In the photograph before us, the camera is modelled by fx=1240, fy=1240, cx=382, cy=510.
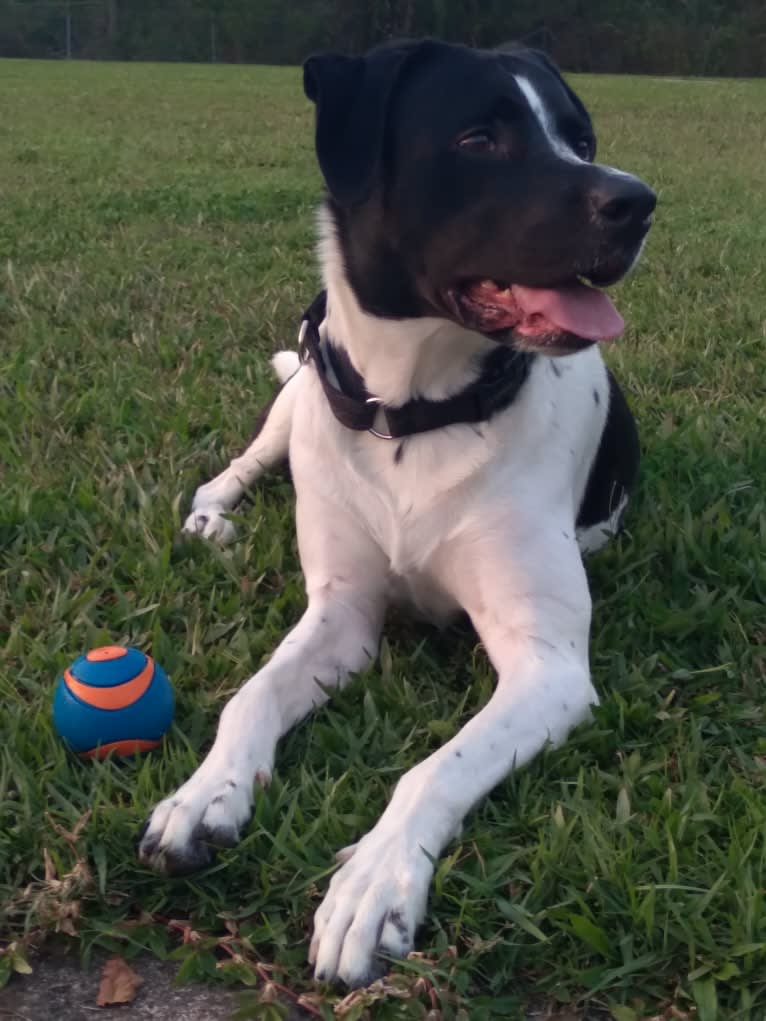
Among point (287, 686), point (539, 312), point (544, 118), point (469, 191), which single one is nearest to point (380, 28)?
point (544, 118)

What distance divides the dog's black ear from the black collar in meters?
0.46

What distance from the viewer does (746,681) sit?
8.96 ft

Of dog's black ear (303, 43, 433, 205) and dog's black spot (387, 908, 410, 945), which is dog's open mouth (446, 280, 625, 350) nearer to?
dog's black ear (303, 43, 433, 205)

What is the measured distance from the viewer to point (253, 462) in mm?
3775

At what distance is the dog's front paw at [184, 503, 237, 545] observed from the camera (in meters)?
3.43

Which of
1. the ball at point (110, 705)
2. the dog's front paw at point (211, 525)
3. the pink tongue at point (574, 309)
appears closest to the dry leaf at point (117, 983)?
the ball at point (110, 705)

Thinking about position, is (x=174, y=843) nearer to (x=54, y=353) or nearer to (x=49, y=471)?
(x=49, y=471)

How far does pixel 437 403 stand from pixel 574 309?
41 centimetres

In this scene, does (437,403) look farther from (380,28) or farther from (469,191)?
(380,28)

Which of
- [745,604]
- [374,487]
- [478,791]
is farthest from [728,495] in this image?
[478,791]

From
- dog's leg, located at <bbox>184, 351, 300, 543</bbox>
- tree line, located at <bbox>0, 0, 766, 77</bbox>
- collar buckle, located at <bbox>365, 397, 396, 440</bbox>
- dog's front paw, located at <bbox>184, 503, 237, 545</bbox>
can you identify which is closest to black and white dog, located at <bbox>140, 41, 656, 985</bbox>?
collar buckle, located at <bbox>365, 397, 396, 440</bbox>

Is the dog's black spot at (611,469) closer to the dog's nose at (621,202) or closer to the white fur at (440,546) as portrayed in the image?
the white fur at (440,546)

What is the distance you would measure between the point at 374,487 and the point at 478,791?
33.8 inches

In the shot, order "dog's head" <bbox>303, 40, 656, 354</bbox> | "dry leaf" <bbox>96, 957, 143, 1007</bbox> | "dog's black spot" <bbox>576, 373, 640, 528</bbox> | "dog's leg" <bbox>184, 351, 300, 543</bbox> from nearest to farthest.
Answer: "dry leaf" <bbox>96, 957, 143, 1007</bbox>
"dog's head" <bbox>303, 40, 656, 354</bbox>
"dog's black spot" <bbox>576, 373, 640, 528</bbox>
"dog's leg" <bbox>184, 351, 300, 543</bbox>
